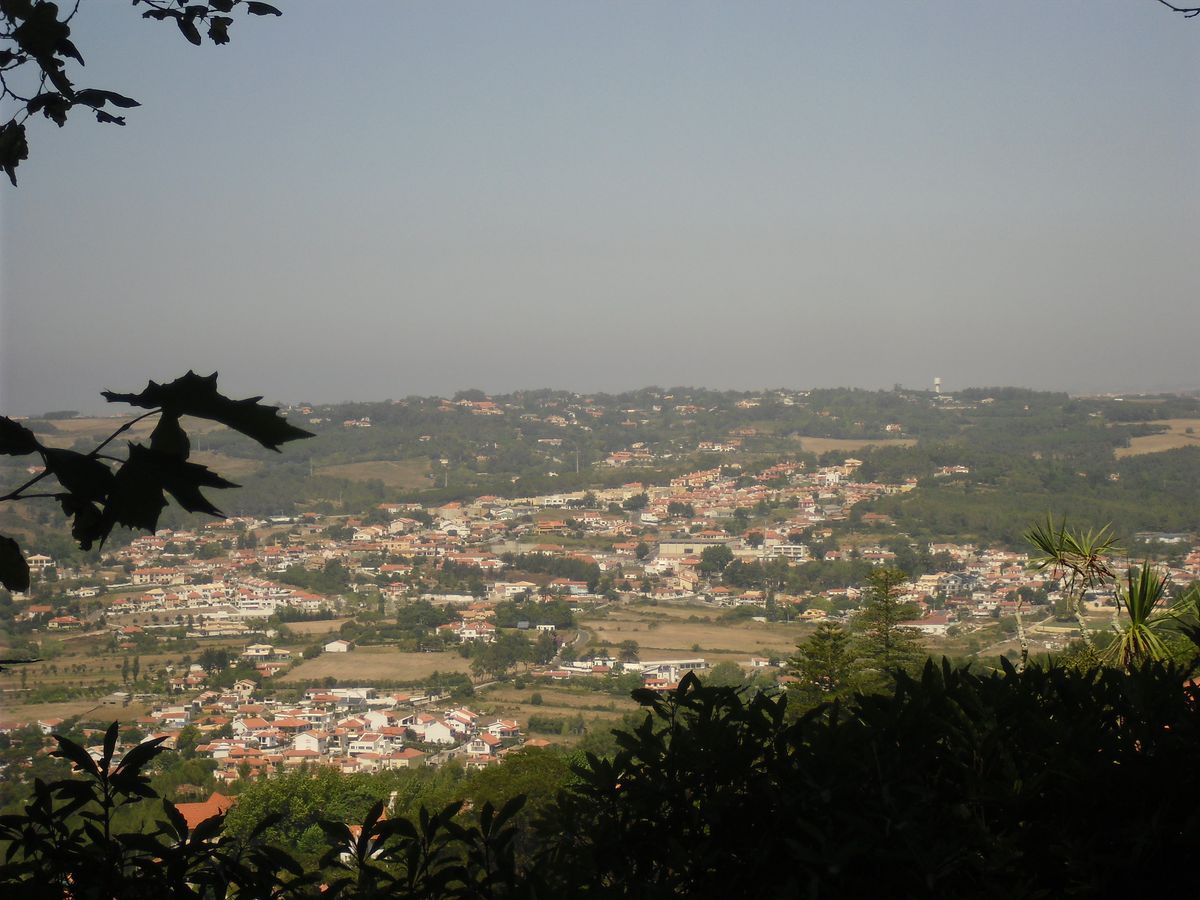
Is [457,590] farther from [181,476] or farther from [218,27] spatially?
[181,476]

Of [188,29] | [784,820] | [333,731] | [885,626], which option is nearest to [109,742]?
[784,820]

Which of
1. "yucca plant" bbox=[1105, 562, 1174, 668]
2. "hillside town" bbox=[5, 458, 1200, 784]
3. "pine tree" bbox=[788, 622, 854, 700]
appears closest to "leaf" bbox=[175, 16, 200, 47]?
"yucca plant" bbox=[1105, 562, 1174, 668]

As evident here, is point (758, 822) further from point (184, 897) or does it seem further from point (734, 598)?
point (734, 598)

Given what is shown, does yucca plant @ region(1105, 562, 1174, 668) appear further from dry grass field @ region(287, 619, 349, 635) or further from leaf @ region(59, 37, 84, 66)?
dry grass field @ region(287, 619, 349, 635)

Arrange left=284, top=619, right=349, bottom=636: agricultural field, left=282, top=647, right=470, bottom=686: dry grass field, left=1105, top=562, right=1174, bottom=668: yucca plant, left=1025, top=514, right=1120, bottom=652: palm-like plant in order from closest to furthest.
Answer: left=1105, top=562, right=1174, bottom=668: yucca plant → left=1025, top=514, right=1120, bottom=652: palm-like plant → left=282, top=647, right=470, bottom=686: dry grass field → left=284, top=619, right=349, bottom=636: agricultural field

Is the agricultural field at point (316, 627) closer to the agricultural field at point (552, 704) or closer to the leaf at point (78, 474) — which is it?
the agricultural field at point (552, 704)

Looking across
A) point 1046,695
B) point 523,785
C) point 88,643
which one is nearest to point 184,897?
point 1046,695
